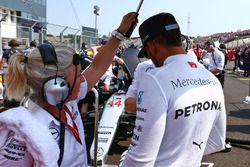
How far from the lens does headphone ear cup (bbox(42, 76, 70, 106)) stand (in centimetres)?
157

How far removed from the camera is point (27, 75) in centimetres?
161

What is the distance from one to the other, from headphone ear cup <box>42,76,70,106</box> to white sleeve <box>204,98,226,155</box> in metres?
0.83

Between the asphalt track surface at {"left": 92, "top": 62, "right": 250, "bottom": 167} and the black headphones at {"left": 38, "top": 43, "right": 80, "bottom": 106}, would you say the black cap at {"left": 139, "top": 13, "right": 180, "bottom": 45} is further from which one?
the asphalt track surface at {"left": 92, "top": 62, "right": 250, "bottom": 167}

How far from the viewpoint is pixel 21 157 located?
1427 millimetres

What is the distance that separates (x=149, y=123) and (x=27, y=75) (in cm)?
64

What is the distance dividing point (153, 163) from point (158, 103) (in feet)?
0.92

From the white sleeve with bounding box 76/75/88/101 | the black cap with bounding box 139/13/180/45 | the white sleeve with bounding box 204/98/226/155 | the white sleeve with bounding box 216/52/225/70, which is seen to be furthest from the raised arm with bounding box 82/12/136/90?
the white sleeve with bounding box 216/52/225/70

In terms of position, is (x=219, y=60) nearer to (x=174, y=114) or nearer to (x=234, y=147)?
(x=234, y=147)

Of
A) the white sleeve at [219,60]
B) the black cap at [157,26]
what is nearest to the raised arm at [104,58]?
the black cap at [157,26]

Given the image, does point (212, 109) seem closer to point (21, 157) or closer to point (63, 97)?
point (63, 97)

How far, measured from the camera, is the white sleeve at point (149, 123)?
1.43m

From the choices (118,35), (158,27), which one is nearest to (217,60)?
(118,35)

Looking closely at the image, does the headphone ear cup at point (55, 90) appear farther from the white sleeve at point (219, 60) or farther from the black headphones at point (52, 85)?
the white sleeve at point (219, 60)

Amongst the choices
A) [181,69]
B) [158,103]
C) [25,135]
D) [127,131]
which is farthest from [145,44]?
[127,131]
